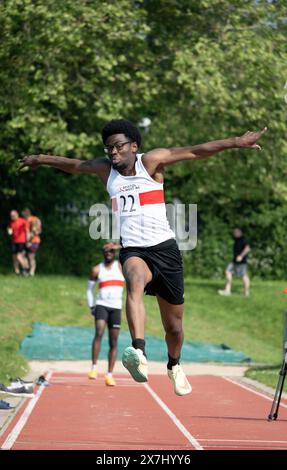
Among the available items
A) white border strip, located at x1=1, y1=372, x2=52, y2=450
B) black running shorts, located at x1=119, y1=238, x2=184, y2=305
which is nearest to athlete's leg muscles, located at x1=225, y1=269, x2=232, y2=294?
white border strip, located at x1=1, y1=372, x2=52, y2=450

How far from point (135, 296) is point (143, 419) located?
400 centimetres

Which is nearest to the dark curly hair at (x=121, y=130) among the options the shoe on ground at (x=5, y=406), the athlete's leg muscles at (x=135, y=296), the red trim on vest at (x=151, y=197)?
the red trim on vest at (x=151, y=197)

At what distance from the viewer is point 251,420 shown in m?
13.2

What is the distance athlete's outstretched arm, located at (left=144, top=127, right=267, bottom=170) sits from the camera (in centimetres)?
955

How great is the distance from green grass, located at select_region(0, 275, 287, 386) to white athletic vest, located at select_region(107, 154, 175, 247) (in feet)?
40.1

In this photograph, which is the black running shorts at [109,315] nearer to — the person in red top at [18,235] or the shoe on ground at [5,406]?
the shoe on ground at [5,406]

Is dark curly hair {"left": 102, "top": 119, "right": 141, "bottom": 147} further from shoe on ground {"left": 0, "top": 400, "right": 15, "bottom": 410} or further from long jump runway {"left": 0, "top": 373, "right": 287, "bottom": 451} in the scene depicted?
shoe on ground {"left": 0, "top": 400, "right": 15, "bottom": 410}

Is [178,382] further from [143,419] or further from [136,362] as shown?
[143,419]

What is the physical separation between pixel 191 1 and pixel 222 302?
812 centimetres

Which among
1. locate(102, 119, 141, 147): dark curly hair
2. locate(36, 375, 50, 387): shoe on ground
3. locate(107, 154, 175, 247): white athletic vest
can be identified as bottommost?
locate(36, 375, 50, 387): shoe on ground

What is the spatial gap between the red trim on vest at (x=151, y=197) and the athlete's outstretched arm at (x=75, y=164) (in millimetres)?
475
